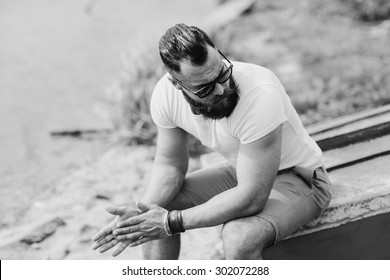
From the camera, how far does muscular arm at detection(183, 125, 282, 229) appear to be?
8.43ft

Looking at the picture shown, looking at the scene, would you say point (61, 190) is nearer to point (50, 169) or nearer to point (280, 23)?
point (50, 169)

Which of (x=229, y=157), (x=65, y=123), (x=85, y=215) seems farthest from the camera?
(x=65, y=123)

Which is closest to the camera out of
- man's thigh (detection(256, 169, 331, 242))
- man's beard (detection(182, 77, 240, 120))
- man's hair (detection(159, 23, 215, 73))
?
man's hair (detection(159, 23, 215, 73))

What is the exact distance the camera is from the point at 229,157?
295 cm

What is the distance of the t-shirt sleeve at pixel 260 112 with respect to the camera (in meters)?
2.52

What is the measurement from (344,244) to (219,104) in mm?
1089

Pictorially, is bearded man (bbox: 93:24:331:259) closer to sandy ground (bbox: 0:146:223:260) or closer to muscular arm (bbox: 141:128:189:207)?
muscular arm (bbox: 141:128:189:207)

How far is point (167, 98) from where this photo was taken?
2824 mm

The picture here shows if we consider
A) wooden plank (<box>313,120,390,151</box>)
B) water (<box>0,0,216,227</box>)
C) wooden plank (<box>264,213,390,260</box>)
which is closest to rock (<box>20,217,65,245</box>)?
water (<box>0,0,216,227</box>)

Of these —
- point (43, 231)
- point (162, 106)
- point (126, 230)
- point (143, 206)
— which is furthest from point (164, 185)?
point (43, 231)

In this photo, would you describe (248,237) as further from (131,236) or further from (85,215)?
(85,215)
